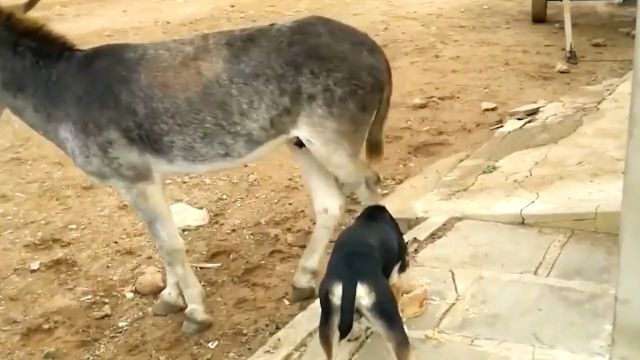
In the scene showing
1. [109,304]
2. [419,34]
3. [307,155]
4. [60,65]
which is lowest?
[419,34]

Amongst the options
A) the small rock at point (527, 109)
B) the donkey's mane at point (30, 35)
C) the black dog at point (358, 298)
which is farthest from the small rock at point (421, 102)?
the black dog at point (358, 298)

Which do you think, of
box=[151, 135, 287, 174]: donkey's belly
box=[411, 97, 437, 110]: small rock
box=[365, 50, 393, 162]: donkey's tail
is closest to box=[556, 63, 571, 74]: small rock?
box=[411, 97, 437, 110]: small rock

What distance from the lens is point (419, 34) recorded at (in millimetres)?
9773

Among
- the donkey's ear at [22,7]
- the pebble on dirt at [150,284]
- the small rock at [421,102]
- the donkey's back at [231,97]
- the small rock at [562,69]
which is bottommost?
the small rock at [562,69]

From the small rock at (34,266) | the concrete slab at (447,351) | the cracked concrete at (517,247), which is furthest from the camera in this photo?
the small rock at (34,266)

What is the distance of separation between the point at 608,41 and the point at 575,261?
537 centimetres

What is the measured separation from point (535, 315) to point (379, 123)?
117cm

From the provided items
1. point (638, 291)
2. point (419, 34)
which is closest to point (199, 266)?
point (638, 291)

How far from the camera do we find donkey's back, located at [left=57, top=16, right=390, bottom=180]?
4.08m

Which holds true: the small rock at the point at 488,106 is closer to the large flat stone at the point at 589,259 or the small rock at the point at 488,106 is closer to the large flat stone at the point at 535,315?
the large flat stone at the point at 589,259

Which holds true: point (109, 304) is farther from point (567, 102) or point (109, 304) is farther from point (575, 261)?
point (567, 102)

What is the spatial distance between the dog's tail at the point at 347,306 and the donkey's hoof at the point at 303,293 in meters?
1.34

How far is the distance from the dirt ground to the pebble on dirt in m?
0.06

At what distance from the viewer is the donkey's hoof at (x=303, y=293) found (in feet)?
14.9
